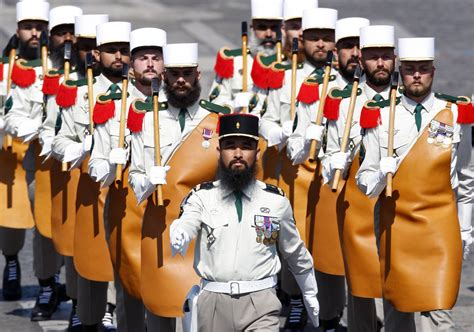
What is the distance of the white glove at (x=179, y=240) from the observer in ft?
39.0

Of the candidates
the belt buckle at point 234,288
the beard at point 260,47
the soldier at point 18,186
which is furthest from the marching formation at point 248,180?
the soldier at point 18,186

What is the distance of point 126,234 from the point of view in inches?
560

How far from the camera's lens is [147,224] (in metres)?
13.7

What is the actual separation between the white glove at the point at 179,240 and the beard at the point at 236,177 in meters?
0.42

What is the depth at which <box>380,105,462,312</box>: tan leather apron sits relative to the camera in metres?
13.2

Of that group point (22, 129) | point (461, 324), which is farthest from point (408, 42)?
point (22, 129)

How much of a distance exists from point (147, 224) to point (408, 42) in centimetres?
213

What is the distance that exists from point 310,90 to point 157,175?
2423mm

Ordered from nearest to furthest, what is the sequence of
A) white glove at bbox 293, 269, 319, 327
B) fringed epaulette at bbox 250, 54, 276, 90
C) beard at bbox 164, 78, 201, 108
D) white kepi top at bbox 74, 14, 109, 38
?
1. white glove at bbox 293, 269, 319, 327
2. beard at bbox 164, 78, 201, 108
3. white kepi top at bbox 74, 14, 109, 38
4. fringed epaulette at bbox 250, 54, 276, 90

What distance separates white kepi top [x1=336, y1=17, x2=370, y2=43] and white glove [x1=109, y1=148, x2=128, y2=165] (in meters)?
2.21

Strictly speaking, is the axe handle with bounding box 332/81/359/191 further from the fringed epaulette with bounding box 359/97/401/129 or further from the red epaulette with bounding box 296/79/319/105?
the red epaulette with bounding box 296/79/319/105

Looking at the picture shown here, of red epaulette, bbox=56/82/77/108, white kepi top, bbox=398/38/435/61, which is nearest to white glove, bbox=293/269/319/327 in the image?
white kepi top, bbox=398/38/435/61

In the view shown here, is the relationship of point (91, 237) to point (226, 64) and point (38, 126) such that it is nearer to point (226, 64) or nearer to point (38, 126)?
point (38, 126)

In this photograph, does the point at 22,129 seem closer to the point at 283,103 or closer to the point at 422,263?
the point at 283,103
